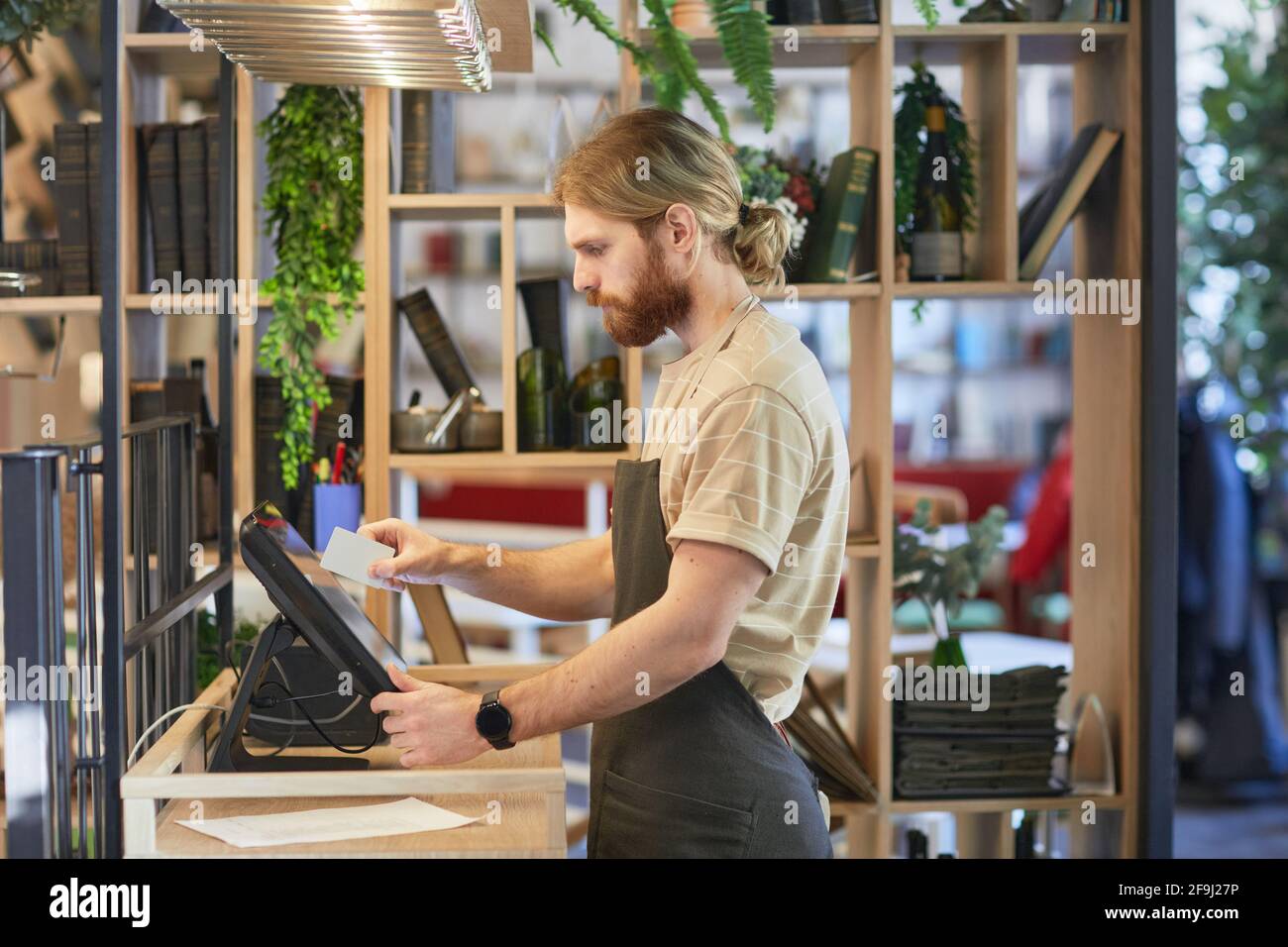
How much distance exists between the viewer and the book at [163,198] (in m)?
2.76

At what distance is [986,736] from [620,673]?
1.41 meters

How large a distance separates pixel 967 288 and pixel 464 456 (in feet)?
3.49

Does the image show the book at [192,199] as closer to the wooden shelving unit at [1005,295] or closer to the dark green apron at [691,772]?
the wooden shelving unit at [1005,295]

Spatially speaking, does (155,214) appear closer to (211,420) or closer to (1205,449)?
(211,420)

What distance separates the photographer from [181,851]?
57.7 inches

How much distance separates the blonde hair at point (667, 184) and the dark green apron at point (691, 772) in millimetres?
306

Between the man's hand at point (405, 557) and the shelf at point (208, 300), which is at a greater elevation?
the shelf at point (208, 300)

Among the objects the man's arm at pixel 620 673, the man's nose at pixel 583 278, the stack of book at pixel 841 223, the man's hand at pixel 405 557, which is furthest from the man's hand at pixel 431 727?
the stack of book at pixel 841 223

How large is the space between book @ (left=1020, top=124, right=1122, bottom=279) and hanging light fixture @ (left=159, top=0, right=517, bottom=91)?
121 cm

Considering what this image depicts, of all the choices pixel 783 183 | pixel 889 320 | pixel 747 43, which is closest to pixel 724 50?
pixel 747 43

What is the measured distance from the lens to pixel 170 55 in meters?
2.81

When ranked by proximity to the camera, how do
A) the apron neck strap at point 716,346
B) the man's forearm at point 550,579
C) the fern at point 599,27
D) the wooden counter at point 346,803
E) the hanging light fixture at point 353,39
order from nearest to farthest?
the wooden counter at point 346,803 → the hanging light fixture at point 353,39 → the apron neck strap at point 716,346 → the man's forearm at point 550,579 → the fern at point 599,27

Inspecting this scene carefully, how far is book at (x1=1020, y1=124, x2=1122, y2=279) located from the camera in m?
2.68
